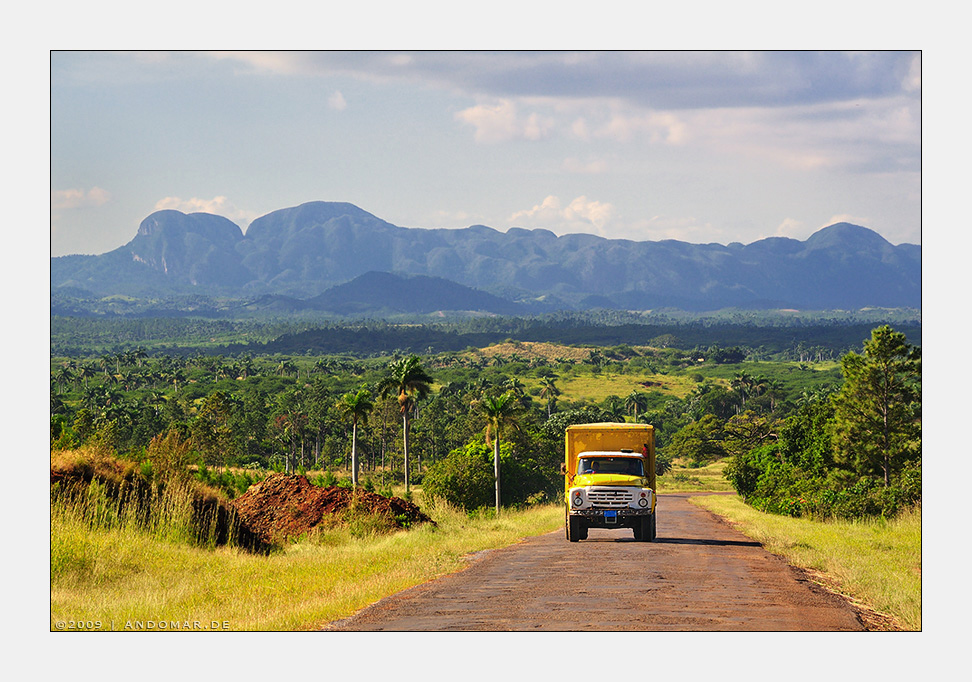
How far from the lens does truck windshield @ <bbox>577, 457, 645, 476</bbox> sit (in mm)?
28094

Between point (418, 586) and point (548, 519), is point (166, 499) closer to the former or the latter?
point (418, 586)

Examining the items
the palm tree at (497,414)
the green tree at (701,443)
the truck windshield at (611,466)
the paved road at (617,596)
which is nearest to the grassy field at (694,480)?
the green tree at (701,443)

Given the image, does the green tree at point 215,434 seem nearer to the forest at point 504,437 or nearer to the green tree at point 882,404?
the forest at point 504,437

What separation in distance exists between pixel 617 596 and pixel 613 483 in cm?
979

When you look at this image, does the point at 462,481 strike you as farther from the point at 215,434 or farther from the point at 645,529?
the point at 645,529

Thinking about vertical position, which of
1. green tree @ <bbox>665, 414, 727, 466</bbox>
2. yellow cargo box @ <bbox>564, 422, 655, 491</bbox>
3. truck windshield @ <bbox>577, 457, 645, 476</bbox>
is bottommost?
green tree @ <bbox>665, 414, 727, 466</bbox>

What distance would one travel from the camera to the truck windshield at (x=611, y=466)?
92.2 feet

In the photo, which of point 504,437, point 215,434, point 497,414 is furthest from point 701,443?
point 497,414

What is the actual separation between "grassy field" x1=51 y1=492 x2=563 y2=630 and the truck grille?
4189mm

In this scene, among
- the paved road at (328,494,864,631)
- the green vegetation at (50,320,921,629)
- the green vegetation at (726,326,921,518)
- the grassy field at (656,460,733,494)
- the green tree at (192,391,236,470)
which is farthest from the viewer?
the grassy field at (656,460,733,494)

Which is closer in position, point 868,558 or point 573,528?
point 868,558

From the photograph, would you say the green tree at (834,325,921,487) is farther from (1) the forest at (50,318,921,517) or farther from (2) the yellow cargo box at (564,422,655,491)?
(2) the yellow cargo box at (564,422,655,491)

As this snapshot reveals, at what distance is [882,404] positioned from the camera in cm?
5228

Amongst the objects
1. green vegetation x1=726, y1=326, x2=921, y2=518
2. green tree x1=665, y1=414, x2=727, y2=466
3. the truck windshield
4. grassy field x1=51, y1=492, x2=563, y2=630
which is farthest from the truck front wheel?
green tree x1=665, y1=414, x2=727, y2=466
